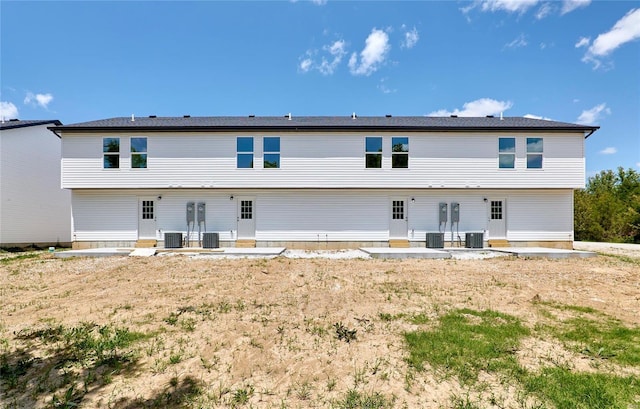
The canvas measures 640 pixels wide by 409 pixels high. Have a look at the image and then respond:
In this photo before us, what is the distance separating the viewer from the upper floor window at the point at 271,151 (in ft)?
43.6

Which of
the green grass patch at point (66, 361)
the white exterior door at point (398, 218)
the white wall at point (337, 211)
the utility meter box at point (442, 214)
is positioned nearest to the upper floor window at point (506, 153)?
the white wall at point (337, 211)

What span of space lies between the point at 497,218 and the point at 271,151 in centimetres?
1094

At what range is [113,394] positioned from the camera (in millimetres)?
3033

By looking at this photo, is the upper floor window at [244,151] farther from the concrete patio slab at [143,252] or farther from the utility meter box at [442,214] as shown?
the utility meter box at [442,214]

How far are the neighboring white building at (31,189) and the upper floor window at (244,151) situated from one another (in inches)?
434

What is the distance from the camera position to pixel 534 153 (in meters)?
13.3

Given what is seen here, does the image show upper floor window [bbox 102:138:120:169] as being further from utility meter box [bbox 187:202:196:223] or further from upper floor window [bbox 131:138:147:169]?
utility meter box [bbox 187:202:196:223]

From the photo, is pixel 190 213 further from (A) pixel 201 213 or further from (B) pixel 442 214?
(B) pixel 442 214

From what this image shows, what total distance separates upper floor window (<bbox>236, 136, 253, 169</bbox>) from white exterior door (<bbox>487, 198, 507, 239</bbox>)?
37.0ft

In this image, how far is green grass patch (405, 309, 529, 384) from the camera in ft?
11.4

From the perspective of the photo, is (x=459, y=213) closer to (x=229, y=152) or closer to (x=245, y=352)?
(x=229, y=152)

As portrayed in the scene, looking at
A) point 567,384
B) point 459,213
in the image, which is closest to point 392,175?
point 459,213

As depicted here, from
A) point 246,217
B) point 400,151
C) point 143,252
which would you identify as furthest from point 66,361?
point 400,151

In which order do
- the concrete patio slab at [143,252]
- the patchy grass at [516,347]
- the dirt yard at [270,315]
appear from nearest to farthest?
the patchy grass at [516,347] → the dirt yard at [270,315] → the concrete patio slab at [143,252]
